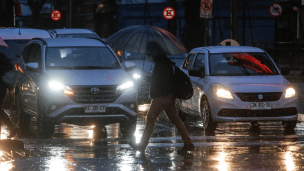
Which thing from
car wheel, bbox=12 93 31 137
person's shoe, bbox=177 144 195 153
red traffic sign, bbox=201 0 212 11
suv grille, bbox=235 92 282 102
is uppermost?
red traffic sign, bbox=201 0 212 11

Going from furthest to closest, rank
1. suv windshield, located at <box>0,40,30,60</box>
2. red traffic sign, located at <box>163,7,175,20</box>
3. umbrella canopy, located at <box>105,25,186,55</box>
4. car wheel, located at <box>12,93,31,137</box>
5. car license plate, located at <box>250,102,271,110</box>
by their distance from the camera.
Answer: red traffic sign, located at <box>163,7,175,20</box>
suv windshield, located at <box>0,40,30,60</box>
car wheel, located at <box>12,93,31,137</box>
car license plate, located at <box>250,102,271,110</box>
umbrella canopy, located at <box>105,25,186,55</box>

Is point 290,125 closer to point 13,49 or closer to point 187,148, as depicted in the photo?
point 187,148

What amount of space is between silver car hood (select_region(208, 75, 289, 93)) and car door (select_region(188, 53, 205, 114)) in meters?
0.37

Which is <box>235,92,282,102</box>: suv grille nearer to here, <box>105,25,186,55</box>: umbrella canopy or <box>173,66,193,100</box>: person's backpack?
<box>105,25,186,55</box>: umbrella canopy

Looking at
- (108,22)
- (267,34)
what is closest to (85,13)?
(108,22)

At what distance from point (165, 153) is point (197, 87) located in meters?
3.69

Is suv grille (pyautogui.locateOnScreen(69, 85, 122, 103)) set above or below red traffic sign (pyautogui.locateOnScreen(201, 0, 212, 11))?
below

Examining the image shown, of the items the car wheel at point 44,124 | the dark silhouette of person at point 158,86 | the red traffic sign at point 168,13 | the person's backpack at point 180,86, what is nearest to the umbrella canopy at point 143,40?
the dark silhouette of person at point 158,86

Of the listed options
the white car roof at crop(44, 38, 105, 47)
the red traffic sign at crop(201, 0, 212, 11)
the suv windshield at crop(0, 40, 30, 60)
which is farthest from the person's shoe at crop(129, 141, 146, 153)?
the red traffic sign at crop(201, 0, 212, 11)

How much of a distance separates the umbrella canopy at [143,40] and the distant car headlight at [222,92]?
5.66 feet

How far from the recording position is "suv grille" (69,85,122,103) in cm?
1076

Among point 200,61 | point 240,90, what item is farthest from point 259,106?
point 200,61

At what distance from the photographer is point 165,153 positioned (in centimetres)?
901

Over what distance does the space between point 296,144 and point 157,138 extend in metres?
2.30
